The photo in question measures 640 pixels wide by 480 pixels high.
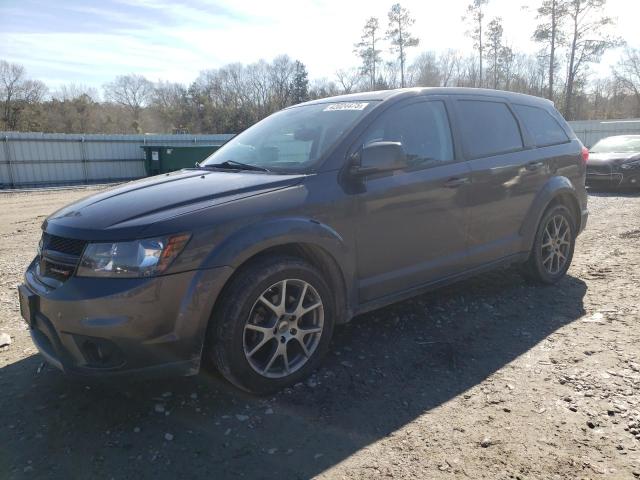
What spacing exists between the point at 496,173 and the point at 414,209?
110cm

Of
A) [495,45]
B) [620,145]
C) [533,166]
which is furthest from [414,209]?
[495,45]

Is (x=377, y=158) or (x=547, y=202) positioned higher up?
(x=377, y=158)

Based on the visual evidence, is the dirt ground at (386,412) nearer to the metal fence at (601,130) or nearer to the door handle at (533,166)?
the door handle at (533,166)

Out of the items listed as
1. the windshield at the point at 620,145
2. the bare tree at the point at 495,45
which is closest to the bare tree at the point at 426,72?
the bare tree at the point at 495,45

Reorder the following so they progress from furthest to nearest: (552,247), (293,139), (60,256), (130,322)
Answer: (552,247) < (293,139) < (60,256) < (130,322)

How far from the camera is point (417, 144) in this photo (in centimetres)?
383

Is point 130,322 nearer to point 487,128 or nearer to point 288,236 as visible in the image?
point 288,236

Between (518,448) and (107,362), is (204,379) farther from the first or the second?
(518,448)

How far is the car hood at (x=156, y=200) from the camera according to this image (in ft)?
8.98

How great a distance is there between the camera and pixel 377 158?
3.29m

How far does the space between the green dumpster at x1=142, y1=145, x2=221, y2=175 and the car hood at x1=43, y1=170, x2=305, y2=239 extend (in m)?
20.0

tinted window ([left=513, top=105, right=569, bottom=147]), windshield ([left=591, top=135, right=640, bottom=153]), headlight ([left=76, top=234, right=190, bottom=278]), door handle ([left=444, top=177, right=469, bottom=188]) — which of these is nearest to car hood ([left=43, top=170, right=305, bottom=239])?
headlight ([left=76, top=234, right=190, bottom=278])

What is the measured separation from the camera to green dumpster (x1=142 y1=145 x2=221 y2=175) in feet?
74.6

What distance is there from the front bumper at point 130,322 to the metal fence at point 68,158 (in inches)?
853
